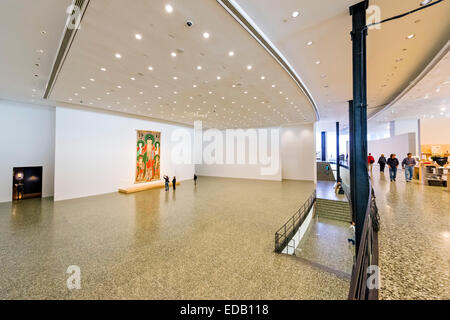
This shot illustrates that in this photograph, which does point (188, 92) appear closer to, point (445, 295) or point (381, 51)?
point (381, 51)

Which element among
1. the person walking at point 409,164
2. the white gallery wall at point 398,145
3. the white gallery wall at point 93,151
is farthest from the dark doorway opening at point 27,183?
the white gallery wall at point 398,145

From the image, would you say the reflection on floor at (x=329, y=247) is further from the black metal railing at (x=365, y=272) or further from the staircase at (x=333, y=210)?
the black metal railing at (x=365, y=272)

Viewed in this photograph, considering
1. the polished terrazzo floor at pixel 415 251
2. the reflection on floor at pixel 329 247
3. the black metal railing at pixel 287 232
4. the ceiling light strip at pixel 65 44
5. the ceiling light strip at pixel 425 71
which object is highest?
the ceiling light strip at pixel 425 71

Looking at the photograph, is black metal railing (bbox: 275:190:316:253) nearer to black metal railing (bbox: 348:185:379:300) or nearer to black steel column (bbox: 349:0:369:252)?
black steel column (bbox: 349:0:369:252)

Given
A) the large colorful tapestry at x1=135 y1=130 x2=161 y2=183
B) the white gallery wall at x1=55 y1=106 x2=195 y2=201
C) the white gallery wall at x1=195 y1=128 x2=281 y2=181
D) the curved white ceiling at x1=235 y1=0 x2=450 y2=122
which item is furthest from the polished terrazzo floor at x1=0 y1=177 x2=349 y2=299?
the white gallery wall at x1=195 y1=128 x2=281 y2=181

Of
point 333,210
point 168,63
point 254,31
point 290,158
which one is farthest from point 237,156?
point 254,31

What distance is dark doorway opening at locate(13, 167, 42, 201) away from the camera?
8875 mm

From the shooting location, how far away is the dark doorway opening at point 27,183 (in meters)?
8.88

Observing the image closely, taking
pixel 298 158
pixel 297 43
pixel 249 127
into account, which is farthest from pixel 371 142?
pixel 297 43

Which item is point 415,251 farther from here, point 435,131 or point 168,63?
point 435,131

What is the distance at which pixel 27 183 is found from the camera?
30.3 ft

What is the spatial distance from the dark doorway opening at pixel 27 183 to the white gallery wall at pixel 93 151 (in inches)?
80.9

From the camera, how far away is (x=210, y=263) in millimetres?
3643

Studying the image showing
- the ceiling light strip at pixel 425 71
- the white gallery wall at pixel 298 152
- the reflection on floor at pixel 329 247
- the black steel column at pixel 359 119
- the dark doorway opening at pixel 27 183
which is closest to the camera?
the black steel column at pixel 359 119
